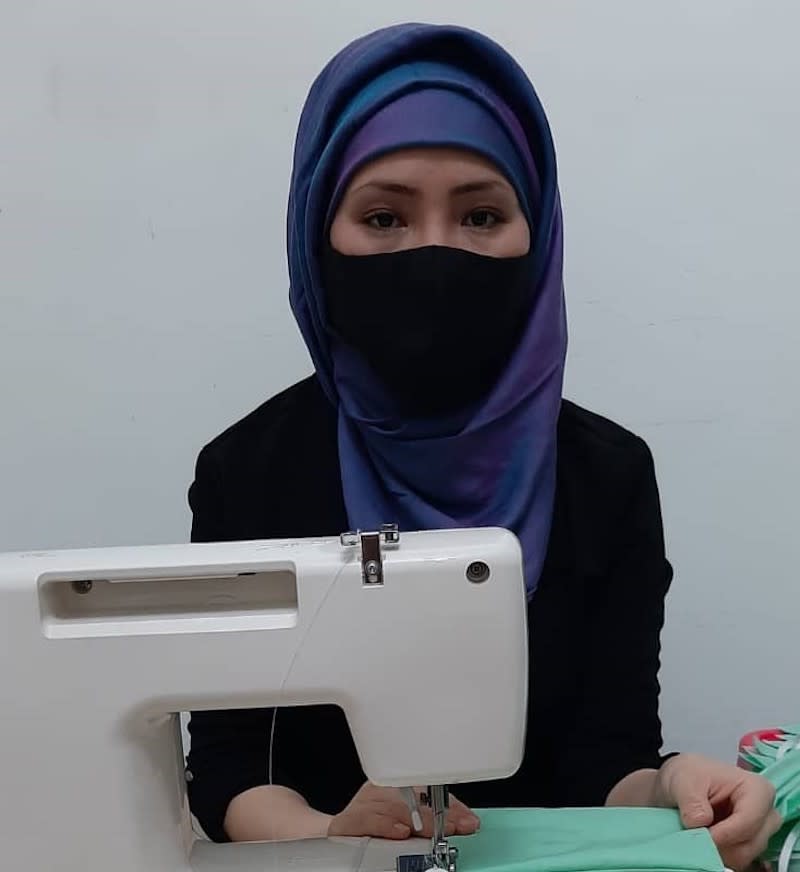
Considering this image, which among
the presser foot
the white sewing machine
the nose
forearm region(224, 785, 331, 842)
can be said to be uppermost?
the nose

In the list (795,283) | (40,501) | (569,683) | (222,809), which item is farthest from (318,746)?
(795,283)

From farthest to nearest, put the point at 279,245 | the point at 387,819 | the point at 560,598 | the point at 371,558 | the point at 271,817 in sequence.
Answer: the point at 279,245
the point at 560,598
the point at 271,817
the point at 387,819
the point at 371,558

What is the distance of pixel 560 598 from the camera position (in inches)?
44.3

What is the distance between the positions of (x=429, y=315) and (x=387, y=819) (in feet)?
1.47

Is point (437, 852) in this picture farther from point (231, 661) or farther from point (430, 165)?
point (430, 165)

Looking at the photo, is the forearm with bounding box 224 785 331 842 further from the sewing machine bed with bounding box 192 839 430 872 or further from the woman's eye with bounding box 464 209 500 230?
the woman's eye with bounding box 464 209 500 230

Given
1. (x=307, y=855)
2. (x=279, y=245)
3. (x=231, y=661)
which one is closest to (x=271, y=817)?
(x=307, y=855)

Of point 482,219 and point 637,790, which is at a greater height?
point 482,219

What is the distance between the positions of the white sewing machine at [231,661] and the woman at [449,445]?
14 centimetres

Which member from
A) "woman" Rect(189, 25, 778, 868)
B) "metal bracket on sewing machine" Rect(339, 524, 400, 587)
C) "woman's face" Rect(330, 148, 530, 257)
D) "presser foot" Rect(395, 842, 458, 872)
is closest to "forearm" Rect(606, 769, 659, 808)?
"woman" Rect(189, 25, 778, 868)

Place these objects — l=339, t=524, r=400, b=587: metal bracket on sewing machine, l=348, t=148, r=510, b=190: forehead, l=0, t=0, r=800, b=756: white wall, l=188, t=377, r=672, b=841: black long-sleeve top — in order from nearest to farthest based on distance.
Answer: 1. l=339, t=524, r=400, b=587: metal bracket on sewing machine
2. l=348, t=148, r=510, b=190: forehead
3. l=188, t=377, r=672, b=841: black long-sleeve top
4. l=0, t=0, r=800, b=756: white wall

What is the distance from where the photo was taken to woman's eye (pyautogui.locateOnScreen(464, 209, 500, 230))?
0.96 metres

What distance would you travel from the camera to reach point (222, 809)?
986 millimetres

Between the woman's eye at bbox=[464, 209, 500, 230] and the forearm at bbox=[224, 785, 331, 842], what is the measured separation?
56cm
